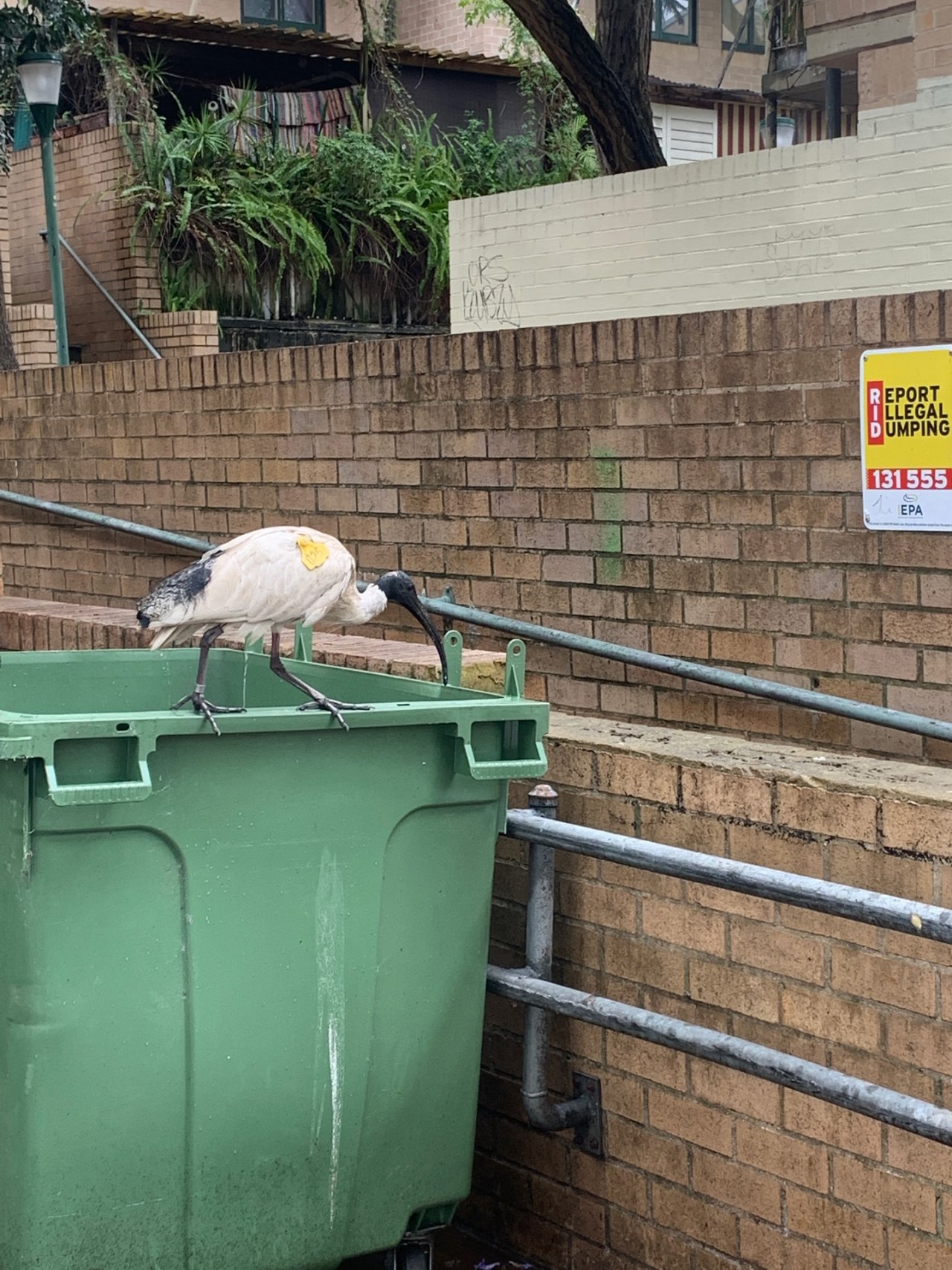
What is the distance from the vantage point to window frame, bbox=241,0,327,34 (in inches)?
813

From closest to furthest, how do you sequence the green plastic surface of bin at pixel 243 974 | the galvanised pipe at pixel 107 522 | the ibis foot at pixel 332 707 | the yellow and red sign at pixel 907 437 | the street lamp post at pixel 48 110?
the green plastic surface of bin at pixel 243 974
the ibis foot at pixel 332 707
the yellow and red sign at pixel 907 437
the galvanised pipe at pixel 107 522
the street lamp post at pixel 48 110

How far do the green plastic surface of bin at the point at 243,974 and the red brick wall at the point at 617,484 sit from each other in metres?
2.65

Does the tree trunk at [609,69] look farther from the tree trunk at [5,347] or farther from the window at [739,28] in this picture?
the window at [739,28]

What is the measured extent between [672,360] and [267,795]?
3565 mm

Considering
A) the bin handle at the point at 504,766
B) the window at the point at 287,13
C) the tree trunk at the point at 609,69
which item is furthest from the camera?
the window at the point at 287,13

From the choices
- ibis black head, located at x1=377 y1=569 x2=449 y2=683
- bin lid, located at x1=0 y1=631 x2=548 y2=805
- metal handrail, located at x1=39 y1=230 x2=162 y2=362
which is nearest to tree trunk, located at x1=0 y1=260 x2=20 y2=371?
metal handrail, located at x1=39 y1=230 x2=162 y2=362

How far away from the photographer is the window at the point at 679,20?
2094 cm

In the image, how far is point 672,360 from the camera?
6.50m

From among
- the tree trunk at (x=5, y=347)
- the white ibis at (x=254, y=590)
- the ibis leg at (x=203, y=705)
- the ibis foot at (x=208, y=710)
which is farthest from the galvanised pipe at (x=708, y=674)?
the tree trunk at (x=5, y=347)

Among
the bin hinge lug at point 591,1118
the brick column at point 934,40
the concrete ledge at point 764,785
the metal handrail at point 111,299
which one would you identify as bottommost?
the bin hinge lug at point 591,1118

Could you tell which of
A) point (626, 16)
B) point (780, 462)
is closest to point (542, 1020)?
point (780, 462)

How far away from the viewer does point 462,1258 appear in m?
4.19

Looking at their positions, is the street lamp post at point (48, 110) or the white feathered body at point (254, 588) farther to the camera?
the street lamp post at point (48, 110)

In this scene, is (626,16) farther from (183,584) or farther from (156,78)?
(183,584)
